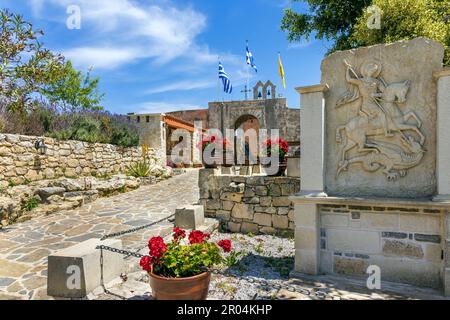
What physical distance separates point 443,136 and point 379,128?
73 centimetres

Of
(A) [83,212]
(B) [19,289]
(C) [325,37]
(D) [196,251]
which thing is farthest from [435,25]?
(A) [83,212]

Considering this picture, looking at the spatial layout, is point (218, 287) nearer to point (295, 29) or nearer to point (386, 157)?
point (386, 157)

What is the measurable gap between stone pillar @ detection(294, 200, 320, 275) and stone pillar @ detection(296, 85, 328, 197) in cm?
27

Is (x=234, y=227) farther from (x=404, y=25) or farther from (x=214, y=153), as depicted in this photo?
(x=404, y=25)

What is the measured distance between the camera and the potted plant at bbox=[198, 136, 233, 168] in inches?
279

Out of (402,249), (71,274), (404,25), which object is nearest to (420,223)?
(402,249)

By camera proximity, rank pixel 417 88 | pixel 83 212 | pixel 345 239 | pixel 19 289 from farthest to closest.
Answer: pixel 83 212 < pixel 345 239 < pixel 417 88 < pixel 19 289

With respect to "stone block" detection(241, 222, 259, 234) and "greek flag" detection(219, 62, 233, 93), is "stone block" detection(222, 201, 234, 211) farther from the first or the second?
"greek flag" detection(219, 62, 233, 93)

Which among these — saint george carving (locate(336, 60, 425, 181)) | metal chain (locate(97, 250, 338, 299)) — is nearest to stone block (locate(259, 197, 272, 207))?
metal chain (locate(97, 250, 338, 299))

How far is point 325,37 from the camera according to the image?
9180 millimetres

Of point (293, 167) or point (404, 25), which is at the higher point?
point (404, 25)

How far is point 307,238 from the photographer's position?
13.9 feet

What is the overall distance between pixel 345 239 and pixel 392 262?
0.65 meters

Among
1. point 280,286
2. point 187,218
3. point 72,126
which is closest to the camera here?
point 280,286
